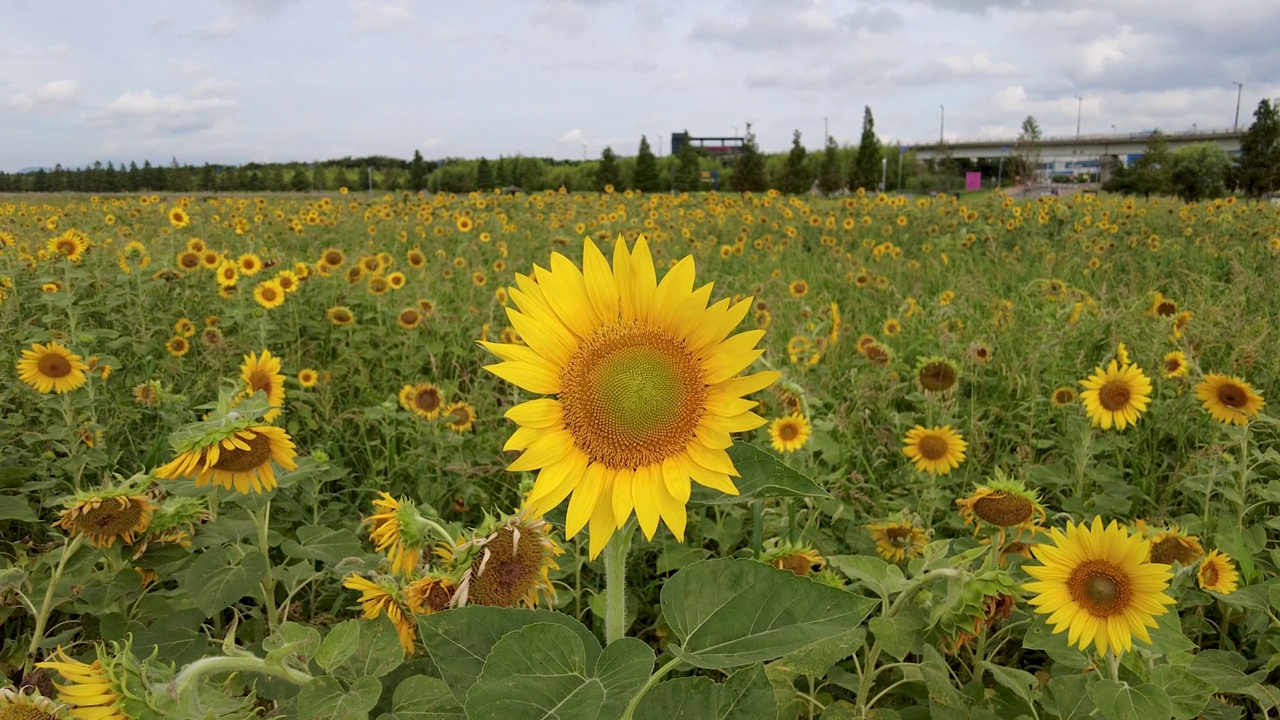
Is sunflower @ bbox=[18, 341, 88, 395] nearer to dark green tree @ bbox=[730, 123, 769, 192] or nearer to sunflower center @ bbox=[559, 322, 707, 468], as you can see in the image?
sunflower center @ bbox=[559, 322, 707, 468]

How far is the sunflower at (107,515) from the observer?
150cm

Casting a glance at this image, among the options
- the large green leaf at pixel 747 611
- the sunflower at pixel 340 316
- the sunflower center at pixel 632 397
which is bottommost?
the sunflower at pixel 340 316

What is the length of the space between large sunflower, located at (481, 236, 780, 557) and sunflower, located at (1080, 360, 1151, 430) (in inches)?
91.3

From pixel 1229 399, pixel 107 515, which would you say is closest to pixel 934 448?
pixel 1229 399

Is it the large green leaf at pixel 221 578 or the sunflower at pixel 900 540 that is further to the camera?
the sunflower at pixel 900 540

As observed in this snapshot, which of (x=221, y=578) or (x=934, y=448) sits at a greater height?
(x=221, y=578)

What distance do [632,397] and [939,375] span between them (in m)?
2.44

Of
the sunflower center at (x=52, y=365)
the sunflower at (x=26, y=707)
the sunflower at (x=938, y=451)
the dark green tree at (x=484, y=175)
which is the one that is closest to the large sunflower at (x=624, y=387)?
the sunflower at (x=26, y=707)

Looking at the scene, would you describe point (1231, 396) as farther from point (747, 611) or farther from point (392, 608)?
point (392, 608)

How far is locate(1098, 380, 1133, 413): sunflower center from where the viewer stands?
2688 millimetres

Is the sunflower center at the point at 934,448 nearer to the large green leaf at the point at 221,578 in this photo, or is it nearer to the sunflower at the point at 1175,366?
the sunflower at the point at 1175,366

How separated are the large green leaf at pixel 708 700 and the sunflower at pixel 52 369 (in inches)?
105

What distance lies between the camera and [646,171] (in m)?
33.9

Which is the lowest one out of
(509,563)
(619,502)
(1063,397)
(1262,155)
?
(1063,397)
